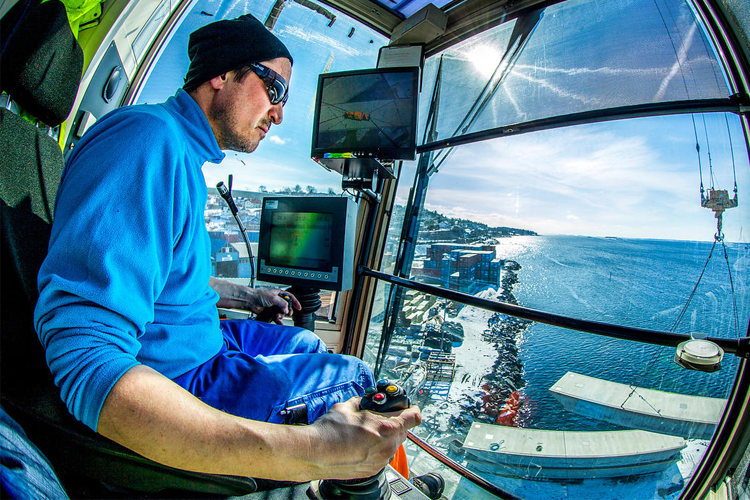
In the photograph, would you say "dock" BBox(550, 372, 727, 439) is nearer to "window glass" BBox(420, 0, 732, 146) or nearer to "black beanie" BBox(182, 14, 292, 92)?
"window glass" BBox(420, 0, 732, 146)

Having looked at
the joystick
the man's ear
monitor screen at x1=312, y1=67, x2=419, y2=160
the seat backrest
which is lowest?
the joystick

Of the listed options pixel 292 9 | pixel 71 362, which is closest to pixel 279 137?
pixel 292 9

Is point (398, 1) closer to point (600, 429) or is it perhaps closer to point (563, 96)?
point (563, 96)

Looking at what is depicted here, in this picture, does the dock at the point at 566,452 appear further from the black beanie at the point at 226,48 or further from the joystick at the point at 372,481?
the black beanie at the point at 226,48

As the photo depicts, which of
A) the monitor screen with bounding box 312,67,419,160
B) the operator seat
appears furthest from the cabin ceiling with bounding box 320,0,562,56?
the operator seat

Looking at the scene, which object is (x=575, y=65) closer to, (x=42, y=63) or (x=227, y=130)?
(x=227, y=130)

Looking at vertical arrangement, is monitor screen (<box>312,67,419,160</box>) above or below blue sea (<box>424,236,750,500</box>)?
above

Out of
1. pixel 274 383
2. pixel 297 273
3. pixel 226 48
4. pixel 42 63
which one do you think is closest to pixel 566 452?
pixel 274 383
